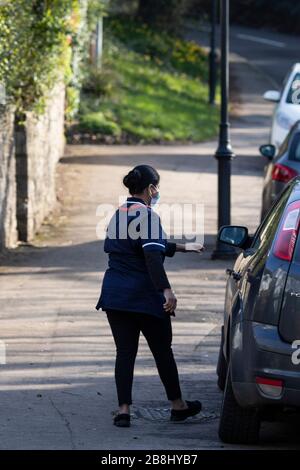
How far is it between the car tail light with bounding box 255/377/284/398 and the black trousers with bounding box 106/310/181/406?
1.23 metres

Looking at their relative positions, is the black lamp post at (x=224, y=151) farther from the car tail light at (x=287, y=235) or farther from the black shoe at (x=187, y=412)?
the car tail light at (x=287, y=235)

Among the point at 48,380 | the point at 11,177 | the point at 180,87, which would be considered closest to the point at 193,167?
the point at 11,177

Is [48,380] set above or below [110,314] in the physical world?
below

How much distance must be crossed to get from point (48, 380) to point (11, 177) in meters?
5.99

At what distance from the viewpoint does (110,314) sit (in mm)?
7387

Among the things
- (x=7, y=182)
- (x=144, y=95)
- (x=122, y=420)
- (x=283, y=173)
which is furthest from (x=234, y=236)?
(x=144, y=95)

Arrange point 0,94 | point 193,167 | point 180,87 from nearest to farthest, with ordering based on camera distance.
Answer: point 0,94 < point 193,167 < point 180,87

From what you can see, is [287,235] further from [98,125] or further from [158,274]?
[98,125]

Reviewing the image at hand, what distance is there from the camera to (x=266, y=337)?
6281mm

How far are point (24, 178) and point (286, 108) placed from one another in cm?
453

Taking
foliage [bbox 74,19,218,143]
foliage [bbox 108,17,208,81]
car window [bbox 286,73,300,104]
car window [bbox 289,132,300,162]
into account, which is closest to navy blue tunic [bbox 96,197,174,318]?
car window [bbox 289,132,300,162]

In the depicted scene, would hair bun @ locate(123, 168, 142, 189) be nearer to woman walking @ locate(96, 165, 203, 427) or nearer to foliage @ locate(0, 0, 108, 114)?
woman walking @ locate(96, 165, 203, 427)

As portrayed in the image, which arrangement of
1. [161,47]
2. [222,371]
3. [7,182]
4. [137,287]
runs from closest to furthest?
[137,287] → [222,371] → [7,182] → [161,47]

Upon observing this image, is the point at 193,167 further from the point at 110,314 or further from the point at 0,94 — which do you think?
the point at 110,314
